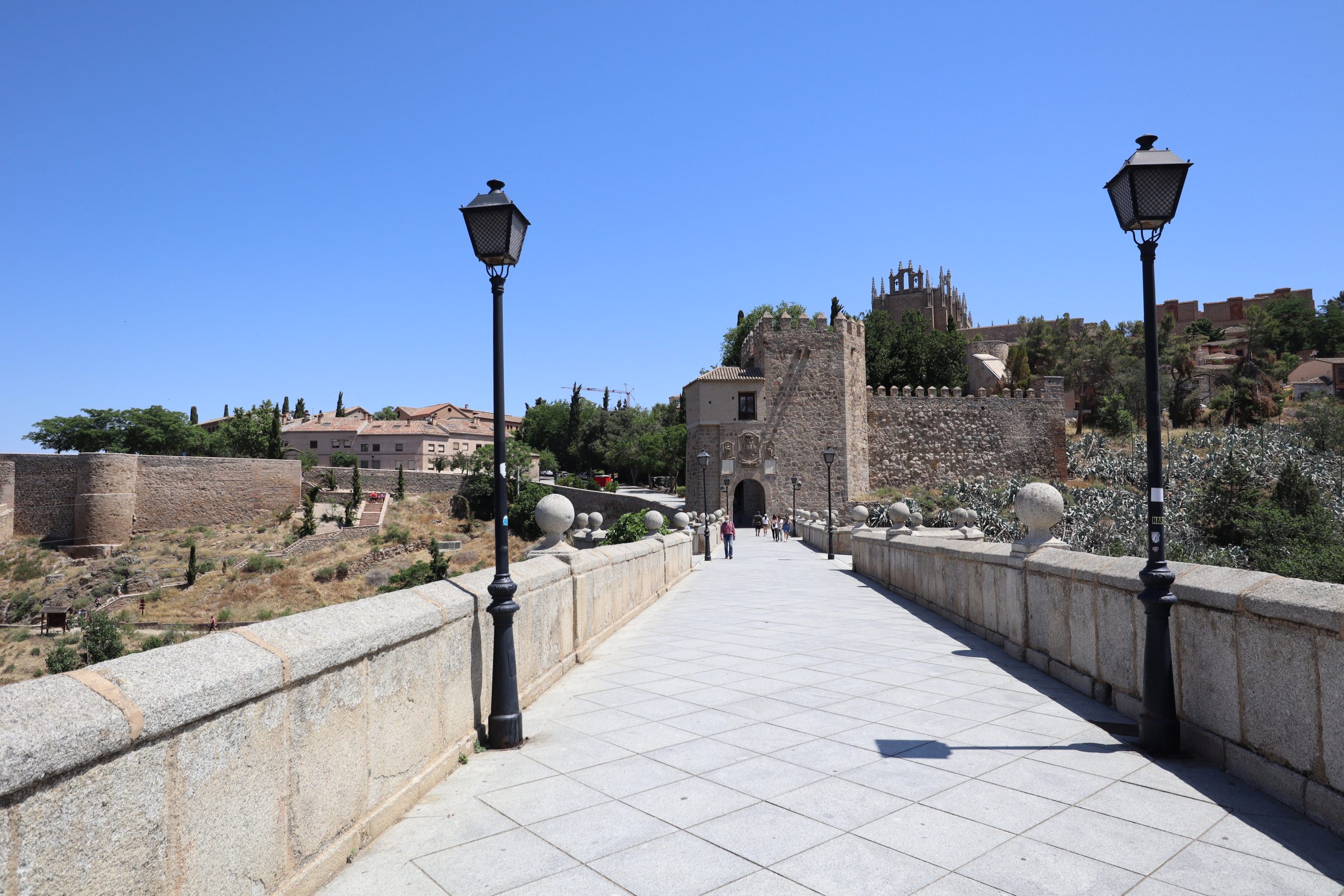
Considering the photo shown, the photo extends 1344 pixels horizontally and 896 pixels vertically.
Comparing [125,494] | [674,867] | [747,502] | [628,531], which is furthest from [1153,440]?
[125,494]

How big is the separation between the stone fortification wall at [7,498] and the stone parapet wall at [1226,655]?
52207 mm

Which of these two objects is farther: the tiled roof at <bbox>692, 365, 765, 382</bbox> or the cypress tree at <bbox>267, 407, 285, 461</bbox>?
the cypress tree at <bbox>267, 407, 285, 461</bbox>

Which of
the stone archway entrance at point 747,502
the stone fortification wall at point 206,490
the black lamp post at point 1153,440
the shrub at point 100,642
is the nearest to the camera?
the black lamp post at point 1153,440

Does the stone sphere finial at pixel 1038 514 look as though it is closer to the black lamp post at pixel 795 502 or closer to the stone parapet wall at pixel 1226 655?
the stone parapet wall at pixel 1226 655

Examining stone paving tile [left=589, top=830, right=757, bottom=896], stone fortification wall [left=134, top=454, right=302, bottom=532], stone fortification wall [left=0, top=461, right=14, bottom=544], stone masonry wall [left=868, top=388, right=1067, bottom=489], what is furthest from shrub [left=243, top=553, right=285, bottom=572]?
stone paving tile [left=589, top=830, right=757, bottom=896]

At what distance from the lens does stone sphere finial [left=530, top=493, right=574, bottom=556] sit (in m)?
7.14

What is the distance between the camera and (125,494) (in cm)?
4378

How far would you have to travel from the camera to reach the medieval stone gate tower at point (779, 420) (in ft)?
124

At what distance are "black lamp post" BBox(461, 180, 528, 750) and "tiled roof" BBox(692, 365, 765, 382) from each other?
3264 cm

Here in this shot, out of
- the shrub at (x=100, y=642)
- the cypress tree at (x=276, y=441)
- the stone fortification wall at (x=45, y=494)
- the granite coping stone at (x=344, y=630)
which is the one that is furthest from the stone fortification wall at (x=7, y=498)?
the granite coping stone at (x=344, y=630)

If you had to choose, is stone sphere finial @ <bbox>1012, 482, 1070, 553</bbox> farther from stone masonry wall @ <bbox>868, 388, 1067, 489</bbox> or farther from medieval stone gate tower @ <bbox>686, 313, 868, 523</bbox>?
stone masonry wall @ <bbox>868, 388, 1067, 489</bbox>

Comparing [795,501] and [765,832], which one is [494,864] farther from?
[795,501]

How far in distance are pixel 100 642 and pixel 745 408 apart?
27.7 m

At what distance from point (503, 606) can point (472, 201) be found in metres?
2.73
